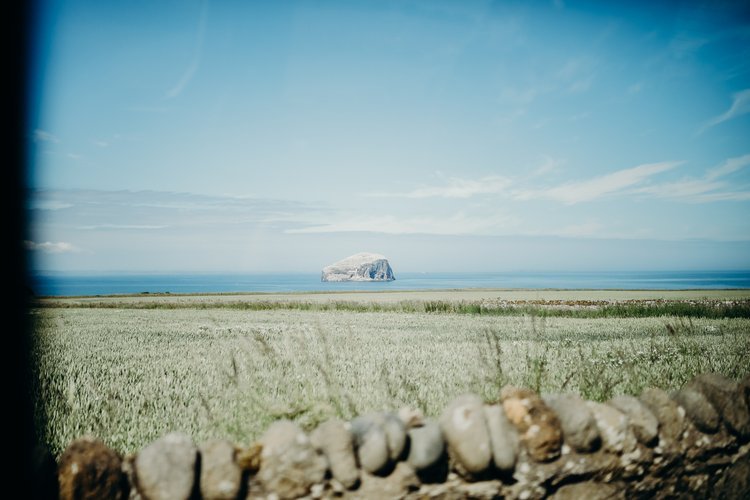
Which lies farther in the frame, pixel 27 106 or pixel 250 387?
pixel 250 387

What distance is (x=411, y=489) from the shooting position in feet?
9.32

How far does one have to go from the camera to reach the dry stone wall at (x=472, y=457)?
247cm

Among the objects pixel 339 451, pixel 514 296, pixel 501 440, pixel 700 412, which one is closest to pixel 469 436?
pixel 501 440

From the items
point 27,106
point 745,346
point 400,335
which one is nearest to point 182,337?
point 400,335

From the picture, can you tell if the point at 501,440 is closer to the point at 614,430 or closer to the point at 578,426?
the point at 578,426

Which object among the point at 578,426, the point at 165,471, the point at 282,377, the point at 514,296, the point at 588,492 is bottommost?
the point at 514,296

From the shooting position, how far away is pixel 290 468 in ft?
8.59

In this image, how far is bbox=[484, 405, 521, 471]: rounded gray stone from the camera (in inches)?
115

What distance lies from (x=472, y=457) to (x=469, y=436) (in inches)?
5.4

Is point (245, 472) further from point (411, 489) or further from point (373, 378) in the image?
point (373, 378)

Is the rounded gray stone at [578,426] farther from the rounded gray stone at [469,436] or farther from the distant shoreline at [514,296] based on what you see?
the distant shoreline at [514,296]

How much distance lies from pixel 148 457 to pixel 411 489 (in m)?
1.67

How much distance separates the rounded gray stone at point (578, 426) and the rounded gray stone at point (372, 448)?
1.44 meters

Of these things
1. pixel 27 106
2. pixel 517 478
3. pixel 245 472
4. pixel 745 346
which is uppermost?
pixel 27 106
